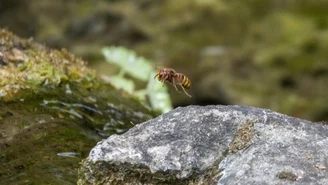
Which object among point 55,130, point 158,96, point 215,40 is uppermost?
point 215,40

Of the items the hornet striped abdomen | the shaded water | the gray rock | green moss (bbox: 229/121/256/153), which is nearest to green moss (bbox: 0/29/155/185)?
the shaded water

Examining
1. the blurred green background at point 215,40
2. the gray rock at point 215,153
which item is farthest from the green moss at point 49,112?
the blurred green background at point 215,40

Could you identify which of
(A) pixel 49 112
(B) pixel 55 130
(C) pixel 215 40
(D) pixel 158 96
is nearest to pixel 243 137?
(B) pixel 55 130

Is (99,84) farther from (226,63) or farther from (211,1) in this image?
(211,1)

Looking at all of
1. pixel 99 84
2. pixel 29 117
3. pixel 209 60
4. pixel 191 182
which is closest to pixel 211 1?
pixel 209 60

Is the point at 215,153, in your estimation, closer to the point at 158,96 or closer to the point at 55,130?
the point at 55,130

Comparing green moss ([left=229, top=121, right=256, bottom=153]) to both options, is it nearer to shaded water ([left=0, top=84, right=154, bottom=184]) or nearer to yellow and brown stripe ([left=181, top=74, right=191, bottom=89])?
A: shaded water ([left=0, top=84, right=154, bottom=184])
